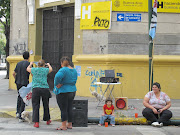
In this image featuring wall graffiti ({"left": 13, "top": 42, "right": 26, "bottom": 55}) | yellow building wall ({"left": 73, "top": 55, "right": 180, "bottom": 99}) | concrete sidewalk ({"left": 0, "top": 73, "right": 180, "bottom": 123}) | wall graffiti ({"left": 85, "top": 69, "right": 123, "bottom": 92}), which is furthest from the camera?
wall graffiti ({"left": 13, "top": 42, "right": 26, "bottom": 55})

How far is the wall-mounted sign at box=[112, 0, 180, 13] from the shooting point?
12.3m

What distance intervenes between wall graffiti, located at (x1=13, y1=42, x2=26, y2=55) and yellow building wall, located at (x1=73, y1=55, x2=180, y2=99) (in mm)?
4195

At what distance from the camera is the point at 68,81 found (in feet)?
24.5

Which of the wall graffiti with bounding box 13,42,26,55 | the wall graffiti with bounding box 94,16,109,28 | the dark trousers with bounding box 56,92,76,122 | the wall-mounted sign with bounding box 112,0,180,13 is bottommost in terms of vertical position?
the dark trousers with bounding box 56,92,76,122

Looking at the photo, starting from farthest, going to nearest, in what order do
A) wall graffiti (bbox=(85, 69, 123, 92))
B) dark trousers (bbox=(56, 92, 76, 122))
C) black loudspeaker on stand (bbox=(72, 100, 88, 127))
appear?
wall graffiti (bbox=(85, 69, 123, 92)) < black loudspeaker on stand (bbox=(72, 100, 88, 127)) < dark trousers (bbox=(56, 92, 76, 122))

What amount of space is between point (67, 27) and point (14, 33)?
10.9ft

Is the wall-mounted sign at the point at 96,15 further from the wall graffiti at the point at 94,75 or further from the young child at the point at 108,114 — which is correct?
the young child at the point at 108,114

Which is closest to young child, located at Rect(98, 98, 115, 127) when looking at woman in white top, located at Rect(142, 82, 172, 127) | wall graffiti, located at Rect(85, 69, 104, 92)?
woman in white top, located at Rect(142, 82, 172, 127)

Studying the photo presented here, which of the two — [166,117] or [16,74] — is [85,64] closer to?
[16,74]

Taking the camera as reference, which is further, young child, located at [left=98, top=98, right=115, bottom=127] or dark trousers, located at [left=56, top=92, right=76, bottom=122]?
young child, located at [left=98, top=98, right=115, bottom=127]

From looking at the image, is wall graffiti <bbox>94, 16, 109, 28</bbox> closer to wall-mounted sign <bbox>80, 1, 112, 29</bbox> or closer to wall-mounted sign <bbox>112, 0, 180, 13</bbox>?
wall-mounted sign <bbox>80, 1, 112, 29</bbox>

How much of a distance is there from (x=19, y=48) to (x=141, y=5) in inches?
256

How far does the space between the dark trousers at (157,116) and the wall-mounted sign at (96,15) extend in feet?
15.7

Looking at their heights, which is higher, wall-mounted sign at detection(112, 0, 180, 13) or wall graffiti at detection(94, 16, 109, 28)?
wall-mounted sign at detection(112, 0, 180, 13)
